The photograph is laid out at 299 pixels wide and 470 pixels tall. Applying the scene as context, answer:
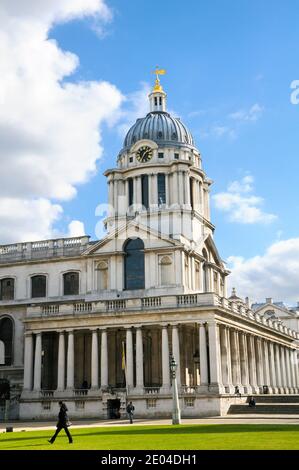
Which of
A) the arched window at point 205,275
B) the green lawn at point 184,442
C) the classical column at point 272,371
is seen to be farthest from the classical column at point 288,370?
the green lawn at point 184,442

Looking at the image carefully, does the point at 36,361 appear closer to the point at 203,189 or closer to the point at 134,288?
the point at 134,288

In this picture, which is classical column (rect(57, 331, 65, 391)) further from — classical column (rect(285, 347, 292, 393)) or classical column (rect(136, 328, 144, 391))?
classical column (rect(285, 347, 292, 393))

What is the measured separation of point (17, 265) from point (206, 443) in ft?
160

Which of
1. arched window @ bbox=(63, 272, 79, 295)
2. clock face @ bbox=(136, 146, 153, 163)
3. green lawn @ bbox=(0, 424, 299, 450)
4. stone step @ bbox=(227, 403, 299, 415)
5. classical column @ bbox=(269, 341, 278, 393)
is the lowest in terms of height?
green lawn @ bbox=(0, 424, 299, 450)

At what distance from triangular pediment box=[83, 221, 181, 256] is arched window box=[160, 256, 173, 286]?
4.20ft

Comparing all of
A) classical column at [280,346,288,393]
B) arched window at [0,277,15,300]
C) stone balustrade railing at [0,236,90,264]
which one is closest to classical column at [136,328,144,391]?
stone balustrade railing at [0,236,90,264]

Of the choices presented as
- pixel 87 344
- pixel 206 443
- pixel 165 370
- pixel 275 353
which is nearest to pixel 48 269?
pixel 87 344

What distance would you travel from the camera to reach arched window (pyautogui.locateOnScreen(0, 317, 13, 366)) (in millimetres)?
66062

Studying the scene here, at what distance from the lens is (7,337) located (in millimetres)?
67312

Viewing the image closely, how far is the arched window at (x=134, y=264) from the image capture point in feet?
208

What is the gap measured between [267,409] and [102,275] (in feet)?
75.6

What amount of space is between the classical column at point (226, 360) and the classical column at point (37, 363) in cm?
1581

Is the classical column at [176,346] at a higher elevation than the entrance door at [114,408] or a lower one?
higher

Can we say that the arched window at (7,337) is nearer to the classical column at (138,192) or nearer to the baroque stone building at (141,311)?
the baroque stone building at (141,311)
